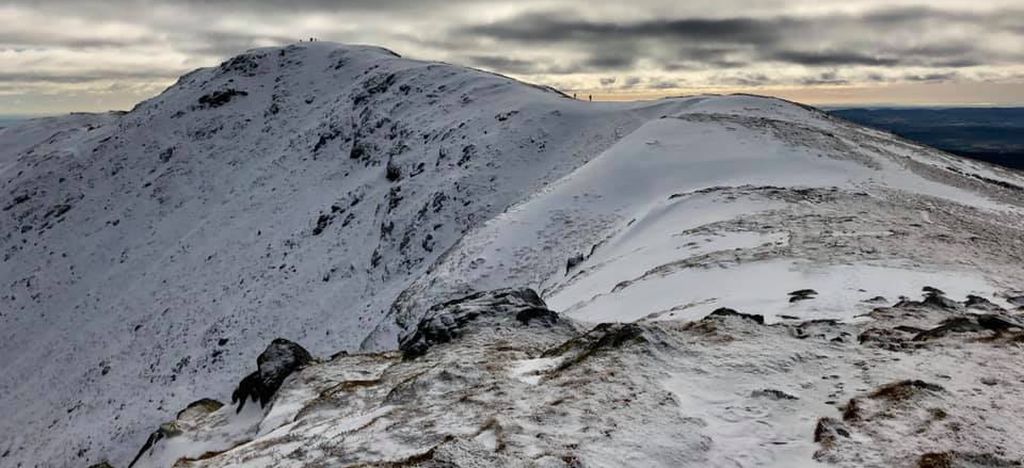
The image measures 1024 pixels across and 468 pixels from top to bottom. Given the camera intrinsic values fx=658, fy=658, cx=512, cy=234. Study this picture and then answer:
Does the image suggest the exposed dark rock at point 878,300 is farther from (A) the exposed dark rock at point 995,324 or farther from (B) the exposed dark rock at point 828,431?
(B) the exposed dark rock at point 828,431

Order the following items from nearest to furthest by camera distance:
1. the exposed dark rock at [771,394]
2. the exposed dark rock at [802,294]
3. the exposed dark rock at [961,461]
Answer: the exposed dark rock at [961,461], the exposed dark rock at [771,394], the exposed dark rock at [802,294]

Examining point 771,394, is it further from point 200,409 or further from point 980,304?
point 200,409

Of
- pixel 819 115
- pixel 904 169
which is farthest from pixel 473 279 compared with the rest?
pixel 819 115

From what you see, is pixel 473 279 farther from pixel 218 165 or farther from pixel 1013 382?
pixel 218 165

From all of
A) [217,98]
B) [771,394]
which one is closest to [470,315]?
[771,394]

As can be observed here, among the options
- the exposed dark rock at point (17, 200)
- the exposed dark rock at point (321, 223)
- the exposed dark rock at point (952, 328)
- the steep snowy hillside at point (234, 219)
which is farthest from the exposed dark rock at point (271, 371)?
the exposed dark rock at point (17, 200)

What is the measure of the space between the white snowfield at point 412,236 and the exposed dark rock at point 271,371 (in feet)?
2.29

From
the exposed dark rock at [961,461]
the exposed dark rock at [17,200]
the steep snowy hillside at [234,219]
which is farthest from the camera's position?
the exposed dark rock at [17,200]

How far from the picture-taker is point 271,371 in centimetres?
1511

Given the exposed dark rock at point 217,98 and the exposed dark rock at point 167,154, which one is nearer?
the exposed dark rock at point 167,154

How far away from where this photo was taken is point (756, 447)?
7910mm

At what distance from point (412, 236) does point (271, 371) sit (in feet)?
77.3

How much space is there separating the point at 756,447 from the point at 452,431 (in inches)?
153

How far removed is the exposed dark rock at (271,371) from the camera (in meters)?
14.8
